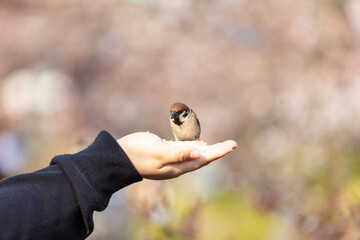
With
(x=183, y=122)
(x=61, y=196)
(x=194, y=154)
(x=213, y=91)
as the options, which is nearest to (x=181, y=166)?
(x=194, y=154)

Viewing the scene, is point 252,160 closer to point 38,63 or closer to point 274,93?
point 274,93

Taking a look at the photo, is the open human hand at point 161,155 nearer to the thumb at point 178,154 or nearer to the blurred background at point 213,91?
the thumb at point 178,154

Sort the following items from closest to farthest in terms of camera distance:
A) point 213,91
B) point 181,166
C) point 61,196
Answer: point 61,196 → point 181,166 → point 213,91

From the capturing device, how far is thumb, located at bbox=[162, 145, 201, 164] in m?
1.18

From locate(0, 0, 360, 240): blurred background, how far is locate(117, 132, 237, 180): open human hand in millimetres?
2410

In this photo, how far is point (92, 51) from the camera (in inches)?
233

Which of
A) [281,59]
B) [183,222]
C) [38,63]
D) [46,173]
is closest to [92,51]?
[38,63]

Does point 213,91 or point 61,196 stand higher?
point 213,91

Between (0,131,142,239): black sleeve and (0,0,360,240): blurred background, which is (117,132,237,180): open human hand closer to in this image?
→ (0,131,142,239): black sleeve

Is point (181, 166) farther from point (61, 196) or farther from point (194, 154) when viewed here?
point (61, 196)

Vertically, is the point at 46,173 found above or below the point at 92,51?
below

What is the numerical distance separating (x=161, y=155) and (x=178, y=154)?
45mm

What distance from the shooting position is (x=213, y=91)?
543 centimetres

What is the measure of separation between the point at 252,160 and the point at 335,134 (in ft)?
3.99
